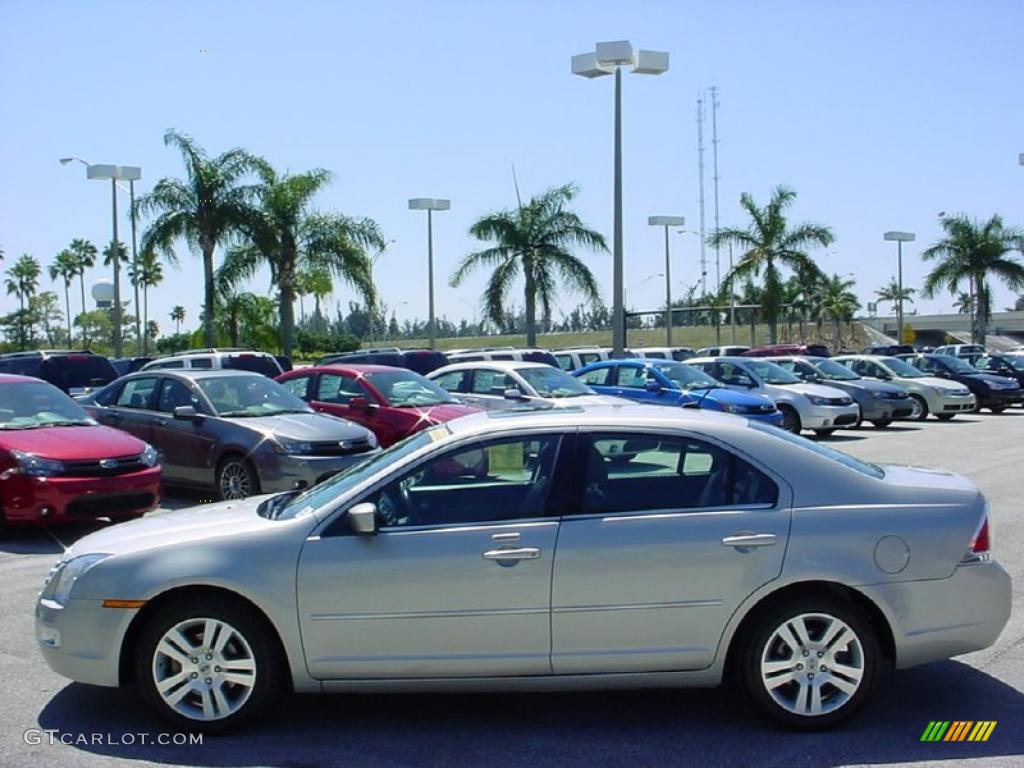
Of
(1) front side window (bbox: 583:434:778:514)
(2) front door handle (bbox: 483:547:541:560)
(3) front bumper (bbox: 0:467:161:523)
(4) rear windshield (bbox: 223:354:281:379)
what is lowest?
(3) front bumper (bbox: 0:467:161:523)

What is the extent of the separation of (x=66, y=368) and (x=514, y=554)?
1618 centimetres

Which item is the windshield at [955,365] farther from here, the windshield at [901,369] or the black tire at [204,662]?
the black tire at [204,662]

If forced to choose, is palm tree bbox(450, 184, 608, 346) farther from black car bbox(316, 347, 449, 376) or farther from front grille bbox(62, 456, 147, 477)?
front grille bbox(62, 456, 147, 477)

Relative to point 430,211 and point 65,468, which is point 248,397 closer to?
point 65,468

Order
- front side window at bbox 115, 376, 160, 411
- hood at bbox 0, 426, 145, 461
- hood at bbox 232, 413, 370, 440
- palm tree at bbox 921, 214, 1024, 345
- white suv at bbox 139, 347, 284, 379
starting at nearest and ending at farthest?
hood at bbox 0, 426, 145, 461 < hood at bbox 232, 413, 370, 440 < front side window at bbox 115, 376, 160, 411 < white suv at bbox 139, 347, 284, 379 < palm tree at bbox 921, 214, 1024, 345

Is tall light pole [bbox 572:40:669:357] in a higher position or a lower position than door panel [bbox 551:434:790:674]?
higher

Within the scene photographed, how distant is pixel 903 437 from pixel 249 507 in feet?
55.4

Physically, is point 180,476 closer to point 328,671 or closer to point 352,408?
point 352,408

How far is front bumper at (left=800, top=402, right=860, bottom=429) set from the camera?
20078 mm

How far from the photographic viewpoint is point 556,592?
487cm

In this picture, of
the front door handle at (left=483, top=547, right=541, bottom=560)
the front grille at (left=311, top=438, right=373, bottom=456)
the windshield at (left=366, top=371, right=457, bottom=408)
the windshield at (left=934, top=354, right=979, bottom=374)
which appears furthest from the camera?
the windshield at (left=934, top=354, right=979, bottom=374)

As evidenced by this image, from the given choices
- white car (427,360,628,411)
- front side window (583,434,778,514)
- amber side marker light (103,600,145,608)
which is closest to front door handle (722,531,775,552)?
front side window (583,434,778,514)

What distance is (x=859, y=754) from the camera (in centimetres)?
475

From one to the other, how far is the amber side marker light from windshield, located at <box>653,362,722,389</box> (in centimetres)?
1432
